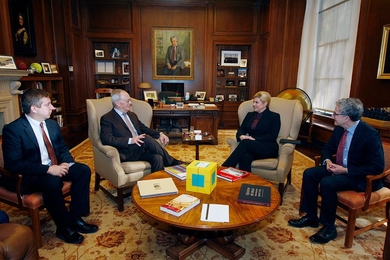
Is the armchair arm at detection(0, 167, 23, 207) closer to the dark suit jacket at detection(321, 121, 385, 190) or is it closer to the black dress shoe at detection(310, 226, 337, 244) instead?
the black dress shoe at detection(310, 226, 337, 244)

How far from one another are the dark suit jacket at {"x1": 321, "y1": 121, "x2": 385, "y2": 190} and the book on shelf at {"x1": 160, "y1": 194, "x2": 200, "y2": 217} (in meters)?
1.28

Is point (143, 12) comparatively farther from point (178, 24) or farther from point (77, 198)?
point (77, 198)

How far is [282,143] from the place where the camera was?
9.76ft

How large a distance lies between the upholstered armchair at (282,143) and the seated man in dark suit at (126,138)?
0.89 metres

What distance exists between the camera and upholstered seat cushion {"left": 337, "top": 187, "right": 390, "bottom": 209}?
2.01 meters

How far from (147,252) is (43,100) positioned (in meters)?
1.42

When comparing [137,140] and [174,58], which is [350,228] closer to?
[137,140]

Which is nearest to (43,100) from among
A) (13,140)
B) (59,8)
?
(13,140)

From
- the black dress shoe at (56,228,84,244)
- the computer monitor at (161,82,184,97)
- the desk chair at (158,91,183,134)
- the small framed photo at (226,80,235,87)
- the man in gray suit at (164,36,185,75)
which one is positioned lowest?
the black dress shoe at (56,228,84,244)

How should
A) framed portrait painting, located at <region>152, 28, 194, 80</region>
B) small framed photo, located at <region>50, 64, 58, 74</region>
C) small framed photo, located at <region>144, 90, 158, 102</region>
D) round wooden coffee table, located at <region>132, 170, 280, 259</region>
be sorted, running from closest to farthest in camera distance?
round wooden coffee table, located at <region>132, 170, 280, 259</region>, small framed photo, located at <region>50, 64, 58, 74</region>, small framed photo, located at <region>144, 90, 158, 102</region>, framed portrait painting, located at <region>152, 28, 194, 80</region>

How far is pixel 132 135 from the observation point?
9.58ft

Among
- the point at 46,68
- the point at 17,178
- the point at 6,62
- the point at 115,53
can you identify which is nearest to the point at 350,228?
the point at 17,178

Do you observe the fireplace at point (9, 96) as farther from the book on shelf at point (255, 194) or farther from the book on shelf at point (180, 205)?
the book on shelf at point (255, 194)

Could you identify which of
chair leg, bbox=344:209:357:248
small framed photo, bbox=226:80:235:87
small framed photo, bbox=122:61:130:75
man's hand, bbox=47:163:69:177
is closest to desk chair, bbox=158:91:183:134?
small framed photo, bbox=122:61:130:75
